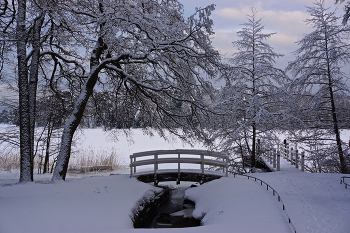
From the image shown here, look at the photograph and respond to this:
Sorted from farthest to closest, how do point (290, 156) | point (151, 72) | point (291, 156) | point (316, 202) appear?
point (290, 156), point (291, 156), point (151, 72), point (316, 202)

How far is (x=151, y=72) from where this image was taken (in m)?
10.7

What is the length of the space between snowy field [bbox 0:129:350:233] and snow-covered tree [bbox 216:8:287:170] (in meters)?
→ 4.21

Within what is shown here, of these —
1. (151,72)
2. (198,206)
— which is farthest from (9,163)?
(198,206)

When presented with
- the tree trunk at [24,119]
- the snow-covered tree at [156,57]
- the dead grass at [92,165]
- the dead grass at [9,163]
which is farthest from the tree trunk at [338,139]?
the dead grass at [9,163]

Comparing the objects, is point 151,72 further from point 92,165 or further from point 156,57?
point 92,165

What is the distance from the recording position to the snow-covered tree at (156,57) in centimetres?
771

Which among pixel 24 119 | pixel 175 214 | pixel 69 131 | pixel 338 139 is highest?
pixel 24 119

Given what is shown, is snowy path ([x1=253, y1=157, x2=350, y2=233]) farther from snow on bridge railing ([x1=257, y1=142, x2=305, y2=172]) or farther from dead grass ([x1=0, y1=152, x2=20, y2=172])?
dead grass ([x1=0, y1=152, x2=20, y2=172])

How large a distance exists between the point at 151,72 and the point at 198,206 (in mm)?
5802

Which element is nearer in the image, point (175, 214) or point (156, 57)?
point (175, 214)

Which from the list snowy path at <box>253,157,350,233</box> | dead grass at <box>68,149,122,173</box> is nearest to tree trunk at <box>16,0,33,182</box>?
dead grass at <box>68,149,122,173</box>

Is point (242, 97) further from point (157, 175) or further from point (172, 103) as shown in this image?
point (157, 175)

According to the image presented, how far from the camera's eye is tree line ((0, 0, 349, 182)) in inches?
330

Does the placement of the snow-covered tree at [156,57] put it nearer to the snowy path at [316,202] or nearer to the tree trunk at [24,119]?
the tree trunk at [24,119]
